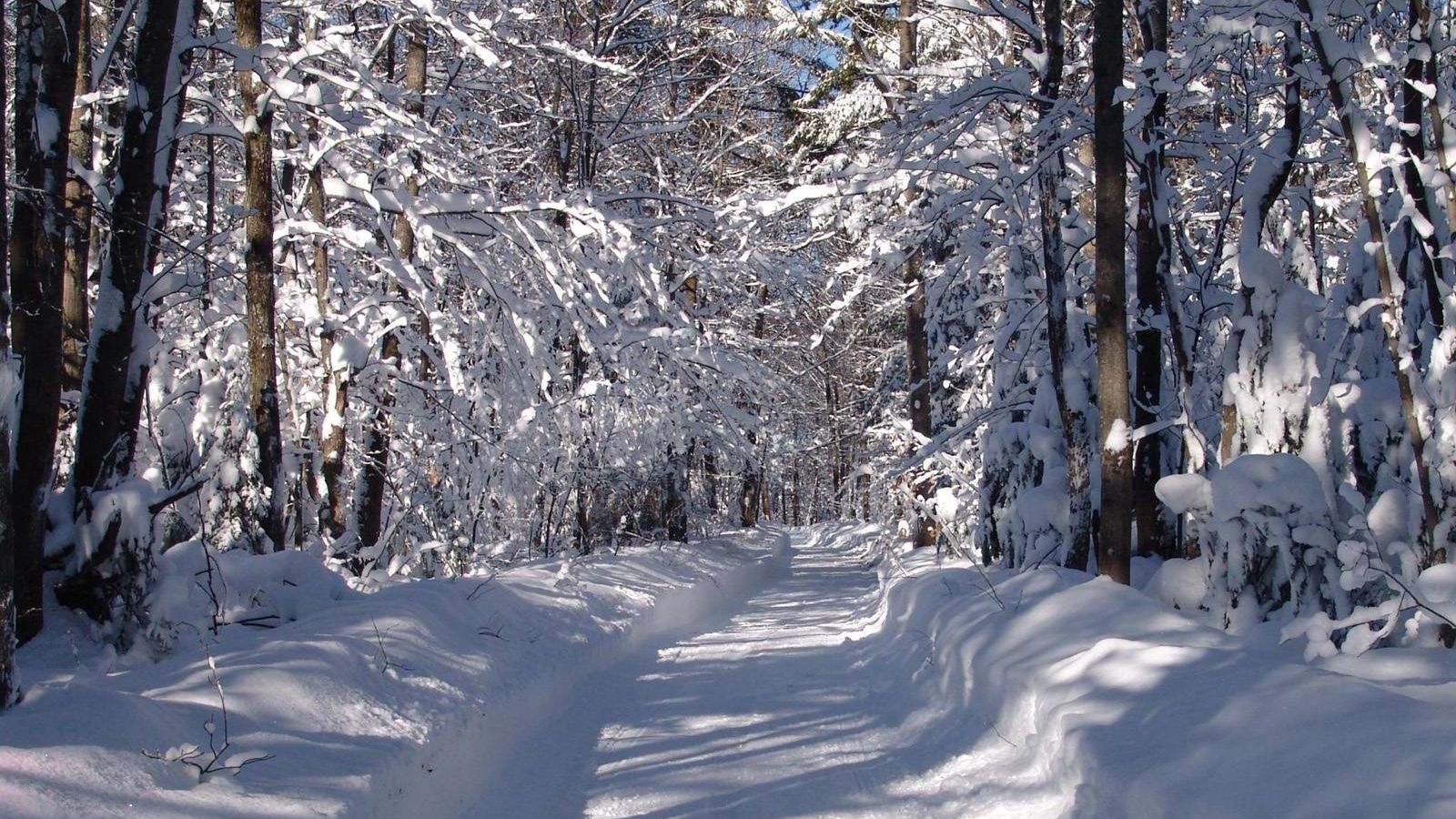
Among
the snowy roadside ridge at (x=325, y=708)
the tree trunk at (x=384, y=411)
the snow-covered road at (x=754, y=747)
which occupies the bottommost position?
Answer: the snow-covered road at (x=754, y=747)

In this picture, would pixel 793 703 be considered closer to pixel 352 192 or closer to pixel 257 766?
pixel 257 766

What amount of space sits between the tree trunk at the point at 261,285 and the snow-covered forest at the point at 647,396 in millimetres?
46

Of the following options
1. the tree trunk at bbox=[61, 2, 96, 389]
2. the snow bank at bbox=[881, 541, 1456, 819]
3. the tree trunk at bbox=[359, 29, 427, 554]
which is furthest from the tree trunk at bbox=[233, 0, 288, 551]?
the snow bank at bbox=[881, 541, 1456, 819]

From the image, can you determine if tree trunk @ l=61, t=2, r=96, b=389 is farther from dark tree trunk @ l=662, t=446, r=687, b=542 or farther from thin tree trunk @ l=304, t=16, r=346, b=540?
dark tree trunk @ l=662, t=446, r=687, b=542

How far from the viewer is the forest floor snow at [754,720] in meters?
3.63

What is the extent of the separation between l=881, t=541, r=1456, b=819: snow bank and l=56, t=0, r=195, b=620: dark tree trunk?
17.7 feet

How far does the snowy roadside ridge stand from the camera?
12.2 ft

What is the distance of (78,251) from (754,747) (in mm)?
6082

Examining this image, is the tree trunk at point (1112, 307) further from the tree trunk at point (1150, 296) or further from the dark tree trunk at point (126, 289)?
the dark tree trunk at point (126, 289)

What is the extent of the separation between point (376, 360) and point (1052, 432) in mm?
7575

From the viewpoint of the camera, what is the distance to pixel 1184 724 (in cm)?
430

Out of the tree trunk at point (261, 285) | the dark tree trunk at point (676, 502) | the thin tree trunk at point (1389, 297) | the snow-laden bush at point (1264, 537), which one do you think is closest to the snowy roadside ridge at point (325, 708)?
the tree trunk at point (261, 285)

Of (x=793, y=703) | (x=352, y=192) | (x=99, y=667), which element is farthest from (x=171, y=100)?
(x=793, y=703)

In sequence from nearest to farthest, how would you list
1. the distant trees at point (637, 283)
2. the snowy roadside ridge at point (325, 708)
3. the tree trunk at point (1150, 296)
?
the snowy roadside ridge at point (325, 708) < the distant trees at point (637, 283) < the tree trunk at point (1150, 296)
